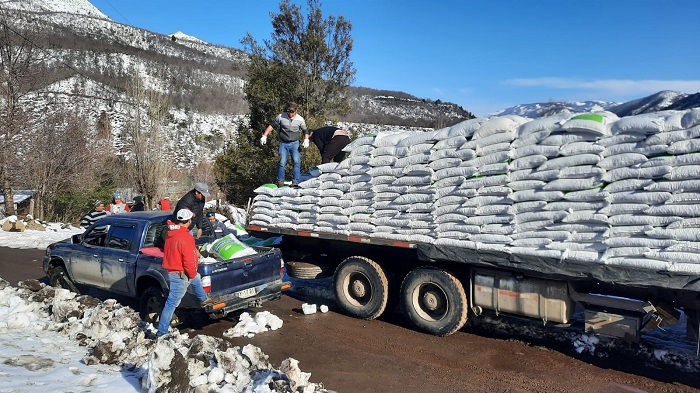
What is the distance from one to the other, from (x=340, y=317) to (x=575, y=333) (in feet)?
11.3

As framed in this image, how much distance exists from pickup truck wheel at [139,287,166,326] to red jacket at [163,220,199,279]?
2.96ft

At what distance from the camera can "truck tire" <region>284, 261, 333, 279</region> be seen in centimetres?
862

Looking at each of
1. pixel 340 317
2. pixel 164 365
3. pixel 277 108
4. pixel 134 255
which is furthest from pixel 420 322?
pixel 277 108

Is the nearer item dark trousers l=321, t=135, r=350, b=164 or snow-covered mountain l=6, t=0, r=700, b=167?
dark trousers l=321, t=135, r=350, b=164

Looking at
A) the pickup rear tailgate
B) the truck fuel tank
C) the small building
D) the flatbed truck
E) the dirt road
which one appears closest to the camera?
the dirt road

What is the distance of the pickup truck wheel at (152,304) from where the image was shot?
22.9ft

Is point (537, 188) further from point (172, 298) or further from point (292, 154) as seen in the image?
point (292, 154)

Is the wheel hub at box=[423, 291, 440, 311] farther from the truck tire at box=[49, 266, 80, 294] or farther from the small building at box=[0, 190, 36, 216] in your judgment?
the small building at box=[0, 190, 36, 216]

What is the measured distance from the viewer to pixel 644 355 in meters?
6.23

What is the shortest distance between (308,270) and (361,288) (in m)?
1.09

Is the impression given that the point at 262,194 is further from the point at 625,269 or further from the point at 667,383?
the point at 667,383

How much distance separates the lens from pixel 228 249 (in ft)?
24.5

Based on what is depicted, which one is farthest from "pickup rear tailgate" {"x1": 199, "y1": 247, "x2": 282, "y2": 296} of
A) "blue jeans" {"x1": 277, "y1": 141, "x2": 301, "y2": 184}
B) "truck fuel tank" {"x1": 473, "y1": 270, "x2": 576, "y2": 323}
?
"truck fuel tank" {"x1": 473, "y1": 270, "x2": 576, "y2": 323}

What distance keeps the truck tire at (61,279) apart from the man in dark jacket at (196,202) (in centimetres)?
254
